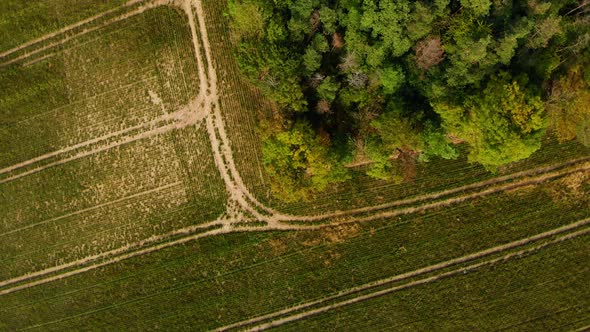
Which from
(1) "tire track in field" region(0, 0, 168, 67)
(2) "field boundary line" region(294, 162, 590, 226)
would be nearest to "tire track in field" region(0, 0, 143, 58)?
(1) "tire track in field" region(0, 0, 168, 67)

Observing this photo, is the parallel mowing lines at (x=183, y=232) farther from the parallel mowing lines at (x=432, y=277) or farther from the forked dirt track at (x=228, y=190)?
the parallel mowing lines at (x=432, y=277)

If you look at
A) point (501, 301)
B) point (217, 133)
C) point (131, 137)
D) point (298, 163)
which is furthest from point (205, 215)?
point (501, 301)

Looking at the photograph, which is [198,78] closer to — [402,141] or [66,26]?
[66,26]

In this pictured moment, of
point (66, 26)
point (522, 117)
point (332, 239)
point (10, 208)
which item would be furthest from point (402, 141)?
point (10, 208)

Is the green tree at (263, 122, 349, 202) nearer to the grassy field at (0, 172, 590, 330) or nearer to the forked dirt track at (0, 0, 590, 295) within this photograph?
the forked dirt track at (0, 0, 590, 295)

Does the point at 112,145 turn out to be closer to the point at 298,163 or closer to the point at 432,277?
the point at 298,163
